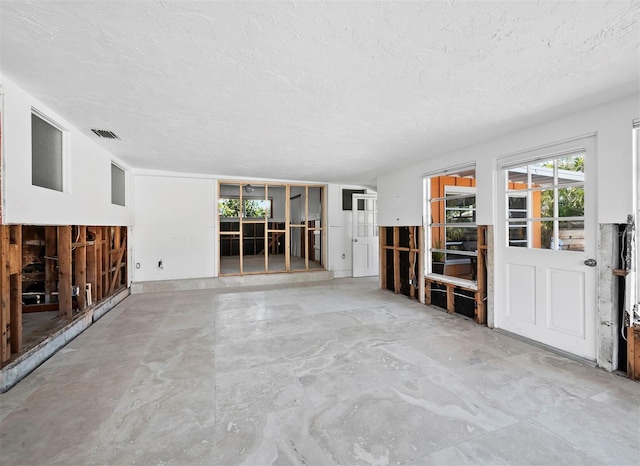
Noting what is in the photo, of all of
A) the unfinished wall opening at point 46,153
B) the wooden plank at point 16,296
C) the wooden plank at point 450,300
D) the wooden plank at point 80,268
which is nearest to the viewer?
the wooden plank at point 16,296

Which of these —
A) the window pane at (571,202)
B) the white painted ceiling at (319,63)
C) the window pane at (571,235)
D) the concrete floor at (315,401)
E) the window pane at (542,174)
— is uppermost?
the white painted ceiling at (319,63)

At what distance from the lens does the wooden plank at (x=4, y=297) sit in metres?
2.44

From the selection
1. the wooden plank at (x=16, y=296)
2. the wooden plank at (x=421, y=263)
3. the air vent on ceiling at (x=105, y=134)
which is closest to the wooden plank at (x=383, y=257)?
the wooden plank at (x=421, y=263)

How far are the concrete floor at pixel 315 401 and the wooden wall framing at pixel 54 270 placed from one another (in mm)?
511

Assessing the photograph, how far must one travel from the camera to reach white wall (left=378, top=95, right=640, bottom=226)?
8.63ft

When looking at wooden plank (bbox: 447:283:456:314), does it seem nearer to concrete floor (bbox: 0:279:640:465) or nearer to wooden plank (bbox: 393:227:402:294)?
concrete floor (bbox: 0:279:640:465)

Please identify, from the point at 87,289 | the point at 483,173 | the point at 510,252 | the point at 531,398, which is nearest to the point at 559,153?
the point at 483,173

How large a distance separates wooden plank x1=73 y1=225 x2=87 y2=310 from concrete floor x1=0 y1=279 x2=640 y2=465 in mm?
466

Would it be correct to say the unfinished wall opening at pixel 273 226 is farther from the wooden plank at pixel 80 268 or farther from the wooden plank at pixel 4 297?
the wooden plank at pixel 4 297

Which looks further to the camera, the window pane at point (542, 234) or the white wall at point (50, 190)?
the window pane at point (542, 234)

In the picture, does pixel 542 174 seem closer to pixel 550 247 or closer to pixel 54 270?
pixel 550 247

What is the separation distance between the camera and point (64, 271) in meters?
3.69

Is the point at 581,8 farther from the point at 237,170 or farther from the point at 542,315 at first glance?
the point at 237,170

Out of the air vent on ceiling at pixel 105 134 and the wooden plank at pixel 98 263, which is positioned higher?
the air vent on ceiling at pixel 105 134
